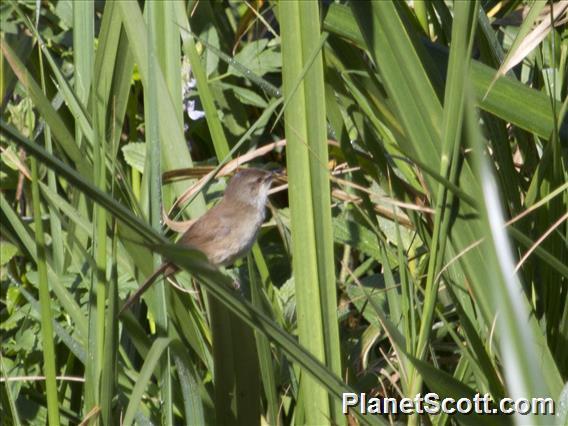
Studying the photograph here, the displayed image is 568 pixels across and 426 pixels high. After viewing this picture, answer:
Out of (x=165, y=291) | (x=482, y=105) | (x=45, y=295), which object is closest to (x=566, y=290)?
(x=482, y=105)

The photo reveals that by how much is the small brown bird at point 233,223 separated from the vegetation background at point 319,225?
0.06m

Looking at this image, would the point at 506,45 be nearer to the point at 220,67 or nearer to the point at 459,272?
the point at 220,67

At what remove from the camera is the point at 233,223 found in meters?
2.47

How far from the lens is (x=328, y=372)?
1.33m

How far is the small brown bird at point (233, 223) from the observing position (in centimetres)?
238

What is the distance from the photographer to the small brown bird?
238cm

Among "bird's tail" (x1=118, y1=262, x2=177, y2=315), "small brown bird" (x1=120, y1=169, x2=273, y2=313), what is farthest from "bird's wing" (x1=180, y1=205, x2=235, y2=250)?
"bird's tail" (x1=118, y1=262, x2=177, y2=315)

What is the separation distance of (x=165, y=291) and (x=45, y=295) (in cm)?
25

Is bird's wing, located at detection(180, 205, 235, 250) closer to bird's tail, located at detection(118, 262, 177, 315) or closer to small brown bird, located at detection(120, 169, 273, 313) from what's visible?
small brown bird, located at detection(120, 169, 273, 313)

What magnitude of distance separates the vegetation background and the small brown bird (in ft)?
0.20

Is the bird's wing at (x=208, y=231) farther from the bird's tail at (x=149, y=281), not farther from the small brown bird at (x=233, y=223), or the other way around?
the bird's tail at (x=149, y=281)

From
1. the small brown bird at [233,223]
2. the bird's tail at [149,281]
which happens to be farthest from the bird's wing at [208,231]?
the bird's tail at [149,281]

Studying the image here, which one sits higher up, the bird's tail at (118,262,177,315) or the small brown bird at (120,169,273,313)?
the small brown bird at (120,169,273,313)

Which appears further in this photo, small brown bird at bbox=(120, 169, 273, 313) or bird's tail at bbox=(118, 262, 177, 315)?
Answer: small brown bird at bbox=(120, 169, 273, 313)
